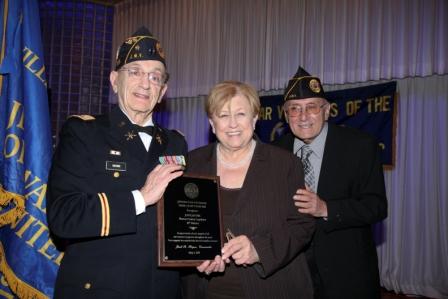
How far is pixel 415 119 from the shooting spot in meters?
5.71

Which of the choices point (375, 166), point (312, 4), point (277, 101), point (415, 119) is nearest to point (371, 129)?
point (415, 119)

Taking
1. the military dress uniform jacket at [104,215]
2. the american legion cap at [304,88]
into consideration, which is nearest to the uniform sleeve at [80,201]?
the military dress uniform jacket at [104,215]

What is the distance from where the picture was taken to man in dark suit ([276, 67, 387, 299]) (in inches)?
108

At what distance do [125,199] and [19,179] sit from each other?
3.82 ft

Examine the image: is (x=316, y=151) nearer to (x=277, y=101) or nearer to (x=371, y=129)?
(x=371, y=129)

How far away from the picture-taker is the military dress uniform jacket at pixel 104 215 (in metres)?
1.94

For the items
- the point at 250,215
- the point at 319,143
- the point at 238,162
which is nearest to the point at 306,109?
the point at 319,143

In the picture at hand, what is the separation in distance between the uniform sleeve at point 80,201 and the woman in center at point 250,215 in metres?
0.55

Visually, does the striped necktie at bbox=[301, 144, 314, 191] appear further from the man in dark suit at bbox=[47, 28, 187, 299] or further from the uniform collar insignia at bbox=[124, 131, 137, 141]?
the uniform collar insignia at bbox=[124, 131, 137, 141]

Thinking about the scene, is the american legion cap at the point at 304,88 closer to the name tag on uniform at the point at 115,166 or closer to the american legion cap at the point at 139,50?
the american legion cap at the point at 139,50

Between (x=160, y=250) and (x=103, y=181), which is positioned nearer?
(x=160, y=250)

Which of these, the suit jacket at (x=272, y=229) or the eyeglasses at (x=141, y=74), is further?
the eyeglasses at (x=141, y=74)

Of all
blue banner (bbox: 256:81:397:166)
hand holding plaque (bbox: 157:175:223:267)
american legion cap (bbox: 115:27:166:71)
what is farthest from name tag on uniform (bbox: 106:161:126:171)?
blue banner (bbox: 256:81:397:166)

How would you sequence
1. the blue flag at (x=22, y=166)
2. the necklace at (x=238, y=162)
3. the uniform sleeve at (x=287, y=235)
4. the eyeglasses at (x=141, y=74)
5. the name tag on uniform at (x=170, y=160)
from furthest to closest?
1. the blue flag at (x=22, y=166)
2. the necklace at (x=238, y=162)
3. the eyeglasses at (x=141, y=74)
4. the uniform sleeve at (x=287, y=235)
5. the name tag on uniform at (x=170, y=160)
